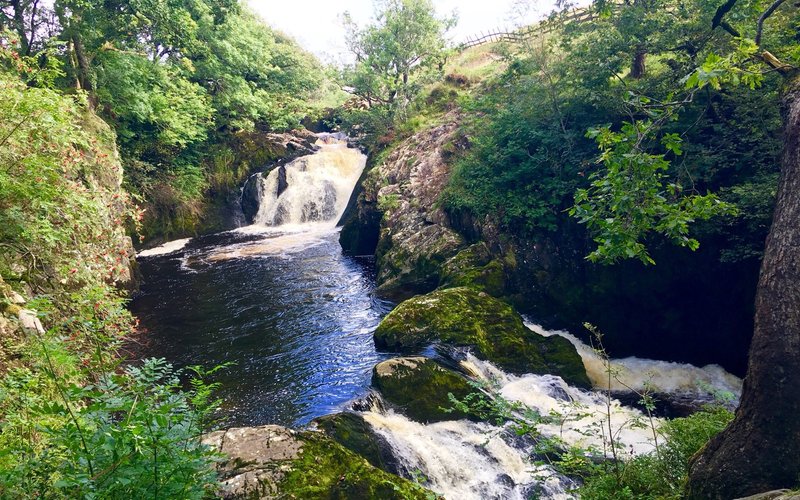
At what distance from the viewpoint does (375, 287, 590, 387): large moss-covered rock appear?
8.55 meters

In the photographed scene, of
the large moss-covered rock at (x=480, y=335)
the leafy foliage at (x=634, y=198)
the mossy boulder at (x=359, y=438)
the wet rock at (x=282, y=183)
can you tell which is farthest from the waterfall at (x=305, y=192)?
the leafy foliage at (x=634, y=198)

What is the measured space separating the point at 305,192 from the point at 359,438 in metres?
17.9

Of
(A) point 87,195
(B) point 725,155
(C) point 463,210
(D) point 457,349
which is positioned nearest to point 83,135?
(A) point 87,195

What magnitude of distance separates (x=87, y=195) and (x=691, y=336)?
Answer: 1191 centimetres

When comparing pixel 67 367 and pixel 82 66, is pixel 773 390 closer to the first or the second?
pixel 67 367

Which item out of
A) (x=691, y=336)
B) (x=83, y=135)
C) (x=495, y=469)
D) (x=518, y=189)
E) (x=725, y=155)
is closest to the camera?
(x=495, y=469)

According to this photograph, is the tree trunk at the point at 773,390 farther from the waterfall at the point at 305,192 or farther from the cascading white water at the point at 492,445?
the waterfall at the point at 305,192

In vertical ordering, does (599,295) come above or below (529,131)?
below

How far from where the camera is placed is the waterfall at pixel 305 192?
2209 centimetres

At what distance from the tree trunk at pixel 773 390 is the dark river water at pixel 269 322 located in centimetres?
505

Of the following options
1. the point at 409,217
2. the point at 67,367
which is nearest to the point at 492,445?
the point at 67,367

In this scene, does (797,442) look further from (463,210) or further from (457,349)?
(463,210)

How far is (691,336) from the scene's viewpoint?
9383 millimetres

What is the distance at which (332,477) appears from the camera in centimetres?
457
